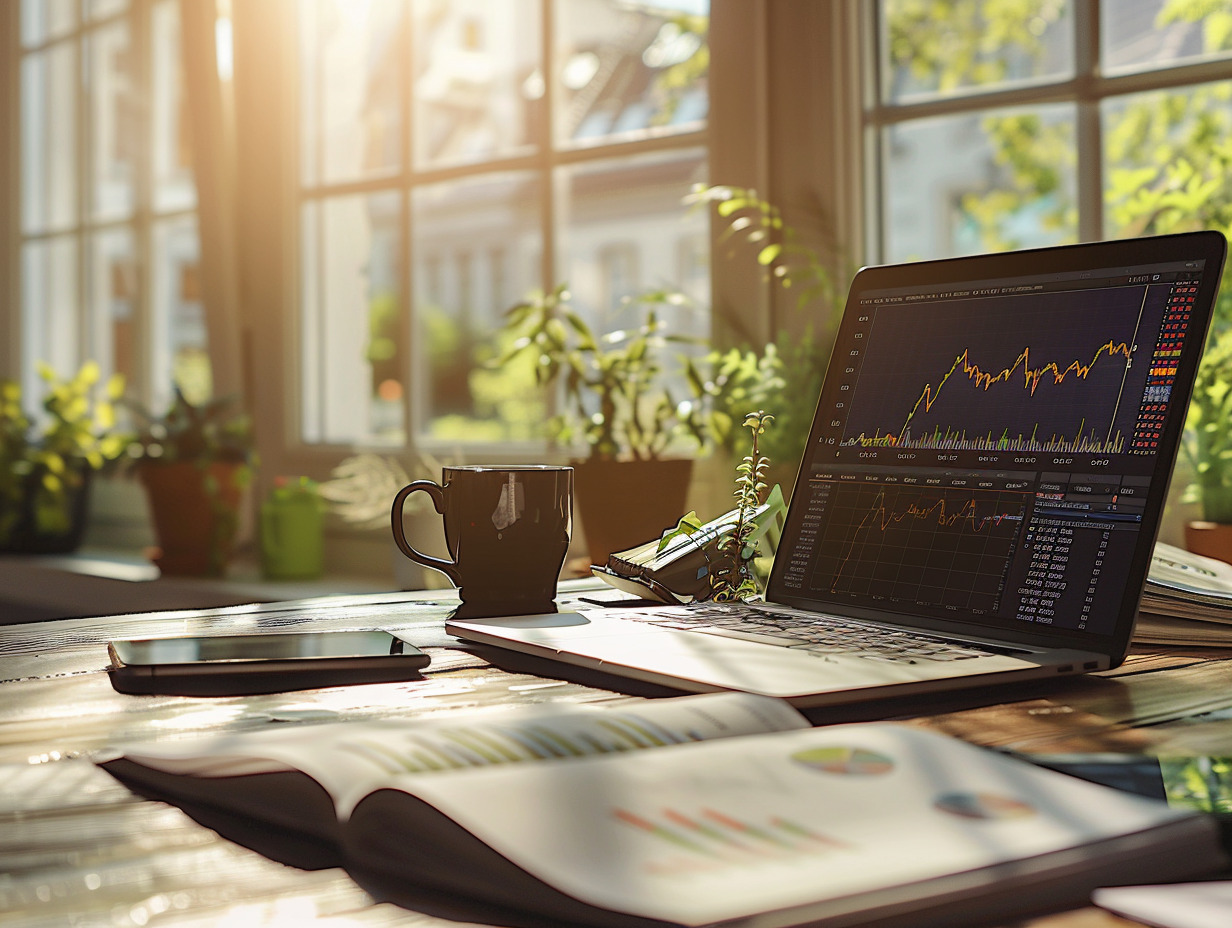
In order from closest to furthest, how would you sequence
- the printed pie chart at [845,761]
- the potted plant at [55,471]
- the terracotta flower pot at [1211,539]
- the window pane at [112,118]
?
1. the printed pie chart at [845,761]
2. the terracotta flower pot at [1211,539]
3. the potted plant at [55,471]
4. the window pane at [112,118]

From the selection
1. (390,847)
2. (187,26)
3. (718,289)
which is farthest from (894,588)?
(187,26)

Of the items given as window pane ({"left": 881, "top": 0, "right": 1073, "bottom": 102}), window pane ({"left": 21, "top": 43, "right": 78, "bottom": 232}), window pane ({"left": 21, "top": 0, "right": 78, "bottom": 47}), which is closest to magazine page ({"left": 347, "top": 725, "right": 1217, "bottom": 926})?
window pane ({"left": 881, "top": 0, "right": 1073, "bottom": 102})

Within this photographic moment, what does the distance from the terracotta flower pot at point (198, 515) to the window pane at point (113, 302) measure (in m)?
0.76

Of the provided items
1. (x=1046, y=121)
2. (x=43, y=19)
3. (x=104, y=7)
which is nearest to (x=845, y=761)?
(x=1046, y=121)

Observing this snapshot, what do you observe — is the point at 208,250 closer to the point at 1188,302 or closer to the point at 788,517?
the point at 788,517

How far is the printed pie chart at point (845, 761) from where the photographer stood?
45 centimetres

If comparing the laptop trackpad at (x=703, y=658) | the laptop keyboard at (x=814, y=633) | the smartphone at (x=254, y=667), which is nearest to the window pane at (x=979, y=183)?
the laptop keyboard at (x=814, y=633)

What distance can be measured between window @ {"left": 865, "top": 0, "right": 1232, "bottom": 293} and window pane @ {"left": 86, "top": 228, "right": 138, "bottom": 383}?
2228 millimetres

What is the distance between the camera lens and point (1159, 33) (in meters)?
1.67

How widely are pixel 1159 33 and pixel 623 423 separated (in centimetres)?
88

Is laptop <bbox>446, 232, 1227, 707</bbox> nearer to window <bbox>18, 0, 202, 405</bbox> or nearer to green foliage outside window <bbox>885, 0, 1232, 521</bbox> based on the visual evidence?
green foliage outside window <bbox>885, 0, 1232, 521</bbox>

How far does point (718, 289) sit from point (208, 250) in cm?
132

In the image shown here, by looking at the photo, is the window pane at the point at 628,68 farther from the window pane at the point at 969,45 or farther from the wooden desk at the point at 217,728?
the wooden desk at the point at 217,728

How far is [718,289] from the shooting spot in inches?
80.6
